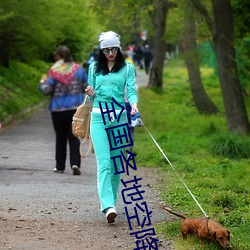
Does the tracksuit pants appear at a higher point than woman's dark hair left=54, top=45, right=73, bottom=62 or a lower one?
lower

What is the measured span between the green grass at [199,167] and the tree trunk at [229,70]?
2.55ft

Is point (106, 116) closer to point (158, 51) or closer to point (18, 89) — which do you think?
point (18, 89)

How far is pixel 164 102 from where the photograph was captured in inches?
1137

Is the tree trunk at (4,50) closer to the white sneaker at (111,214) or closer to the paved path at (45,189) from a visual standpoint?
the paved path at (45,189)

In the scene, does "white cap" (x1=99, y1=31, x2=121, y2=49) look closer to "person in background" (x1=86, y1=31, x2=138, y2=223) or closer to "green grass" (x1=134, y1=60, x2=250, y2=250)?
"person in background" (x1=86, y1=31, x2=138, y2=223)

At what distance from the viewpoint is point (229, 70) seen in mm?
16609

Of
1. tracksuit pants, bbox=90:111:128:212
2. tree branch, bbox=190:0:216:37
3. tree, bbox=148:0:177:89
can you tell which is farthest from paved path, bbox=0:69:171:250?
tree, bbox=148:0:177:89

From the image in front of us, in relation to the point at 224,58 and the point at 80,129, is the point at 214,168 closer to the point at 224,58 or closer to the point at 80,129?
the point at 80,129

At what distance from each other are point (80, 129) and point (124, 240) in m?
1.64

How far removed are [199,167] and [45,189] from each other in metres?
3.20

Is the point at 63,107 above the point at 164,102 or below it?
above

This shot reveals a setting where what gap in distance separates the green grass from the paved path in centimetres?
38

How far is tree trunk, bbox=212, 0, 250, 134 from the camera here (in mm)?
16328

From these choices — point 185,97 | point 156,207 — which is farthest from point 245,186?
point 185,97
